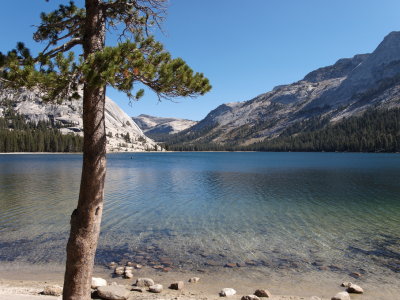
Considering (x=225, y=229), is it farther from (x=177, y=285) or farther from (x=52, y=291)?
(x=52, y=291)

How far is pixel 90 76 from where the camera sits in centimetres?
778

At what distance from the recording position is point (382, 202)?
3984cm

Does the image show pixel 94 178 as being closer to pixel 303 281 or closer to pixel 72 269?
pixel 72 269

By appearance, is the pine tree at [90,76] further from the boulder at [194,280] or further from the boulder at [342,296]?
the boulder at [342,296]

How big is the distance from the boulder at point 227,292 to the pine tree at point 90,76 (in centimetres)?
706

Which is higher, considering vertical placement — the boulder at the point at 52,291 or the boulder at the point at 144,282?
the boulder at the point at 52,291

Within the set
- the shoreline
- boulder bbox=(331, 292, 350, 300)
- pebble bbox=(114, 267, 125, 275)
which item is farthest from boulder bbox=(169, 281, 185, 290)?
boulder bbox=(331, 292, 350, 300)

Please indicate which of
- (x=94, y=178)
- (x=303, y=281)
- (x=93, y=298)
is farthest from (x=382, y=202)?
(x=94, y=178)

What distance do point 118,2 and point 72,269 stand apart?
28.3 ft

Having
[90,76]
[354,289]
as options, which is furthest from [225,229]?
[90,76]

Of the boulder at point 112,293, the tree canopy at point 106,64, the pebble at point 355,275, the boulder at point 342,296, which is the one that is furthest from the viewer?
the pebble at point 355,275

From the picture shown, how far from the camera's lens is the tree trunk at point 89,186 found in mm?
9195

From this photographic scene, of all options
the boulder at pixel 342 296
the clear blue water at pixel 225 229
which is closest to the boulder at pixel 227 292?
the clear blue water at pixel 225 229

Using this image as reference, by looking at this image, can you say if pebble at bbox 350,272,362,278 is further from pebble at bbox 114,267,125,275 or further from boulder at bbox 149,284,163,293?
pebble at bbox 114,267,125,275
